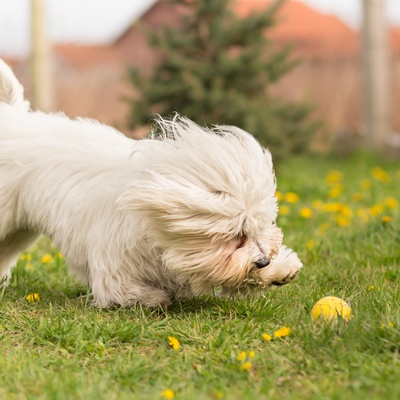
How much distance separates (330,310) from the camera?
3193 mm

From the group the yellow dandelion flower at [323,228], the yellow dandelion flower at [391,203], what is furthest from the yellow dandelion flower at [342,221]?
the yellow dandelion flower at [391,203]

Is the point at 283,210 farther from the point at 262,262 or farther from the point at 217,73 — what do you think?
the point at 217,73

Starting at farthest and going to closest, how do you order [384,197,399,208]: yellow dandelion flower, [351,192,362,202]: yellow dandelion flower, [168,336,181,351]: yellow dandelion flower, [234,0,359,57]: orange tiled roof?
[234,0,359,57]: orange tiled roof
[351,192,362,202]: yellow dandelion flower
[384,197,399,208]: yellow dandelion flower
[168,336,181,351]: yellow dandelion flower

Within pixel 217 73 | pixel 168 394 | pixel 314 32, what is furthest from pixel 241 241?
pixel 314 32

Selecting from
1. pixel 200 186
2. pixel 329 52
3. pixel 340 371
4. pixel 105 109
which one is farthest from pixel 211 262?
pixel 329 52

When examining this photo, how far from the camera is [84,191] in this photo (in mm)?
3674

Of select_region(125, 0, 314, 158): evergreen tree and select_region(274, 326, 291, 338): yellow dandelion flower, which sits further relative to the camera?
select_region(125, 0, 314, 158): evergreen tree

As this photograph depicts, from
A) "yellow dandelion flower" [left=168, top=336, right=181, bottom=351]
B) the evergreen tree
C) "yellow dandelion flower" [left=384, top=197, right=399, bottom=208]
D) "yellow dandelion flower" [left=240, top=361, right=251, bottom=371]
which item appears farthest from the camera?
the evergreen tree

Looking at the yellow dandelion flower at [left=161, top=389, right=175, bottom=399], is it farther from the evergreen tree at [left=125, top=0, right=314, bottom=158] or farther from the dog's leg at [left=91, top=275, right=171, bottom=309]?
the evergreen tree at [left=125, top=0, right=314, bottom=158]

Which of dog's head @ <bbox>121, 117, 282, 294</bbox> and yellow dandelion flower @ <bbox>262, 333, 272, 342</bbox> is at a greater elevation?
dog's head @ <bbox>121, 117, 282, 294</bbox>

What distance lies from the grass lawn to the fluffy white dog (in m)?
0.20

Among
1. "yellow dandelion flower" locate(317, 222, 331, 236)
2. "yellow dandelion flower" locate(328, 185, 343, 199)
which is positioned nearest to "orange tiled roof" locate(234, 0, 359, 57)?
"yellow dandelion flower" locate(328, 185, 343, 199)

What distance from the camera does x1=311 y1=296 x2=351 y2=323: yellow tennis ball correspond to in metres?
3.14

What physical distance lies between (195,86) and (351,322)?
6.09m
